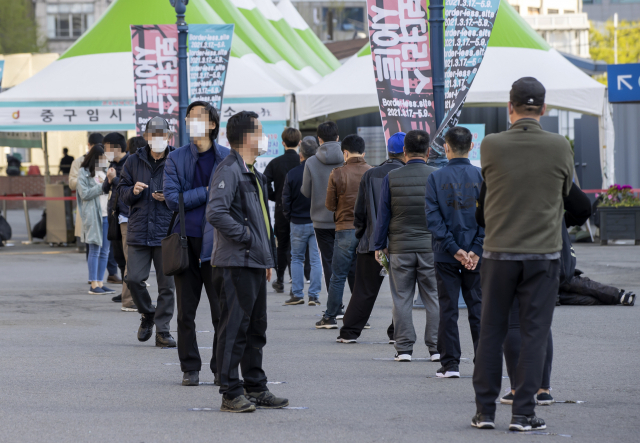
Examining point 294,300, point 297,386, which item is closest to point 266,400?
point 297,386

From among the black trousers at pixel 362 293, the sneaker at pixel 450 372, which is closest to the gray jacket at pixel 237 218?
the sneaker at pixel 450 372

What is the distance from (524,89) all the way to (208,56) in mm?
9499

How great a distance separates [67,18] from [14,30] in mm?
14993

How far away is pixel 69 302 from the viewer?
1149 cm

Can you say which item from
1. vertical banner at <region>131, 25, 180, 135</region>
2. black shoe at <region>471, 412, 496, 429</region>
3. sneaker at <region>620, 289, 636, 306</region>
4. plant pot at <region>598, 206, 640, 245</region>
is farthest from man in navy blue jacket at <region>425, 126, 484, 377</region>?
plant pot at <region>598, 206, 640, 245</region>

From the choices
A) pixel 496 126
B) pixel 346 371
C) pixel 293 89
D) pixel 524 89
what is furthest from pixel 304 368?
pixel 496 126

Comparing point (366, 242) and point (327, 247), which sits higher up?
point (366, 242)

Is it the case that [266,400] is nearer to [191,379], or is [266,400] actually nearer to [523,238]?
[191,379]

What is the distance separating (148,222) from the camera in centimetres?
809

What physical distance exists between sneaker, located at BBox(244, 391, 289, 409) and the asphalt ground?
0.34ft

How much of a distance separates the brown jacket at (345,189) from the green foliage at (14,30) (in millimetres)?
39796

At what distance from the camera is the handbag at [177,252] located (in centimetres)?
625

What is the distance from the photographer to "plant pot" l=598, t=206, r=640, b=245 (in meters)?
18.3

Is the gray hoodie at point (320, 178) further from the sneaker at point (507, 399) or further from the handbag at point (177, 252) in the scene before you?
the sneaker at point (507, 399)
